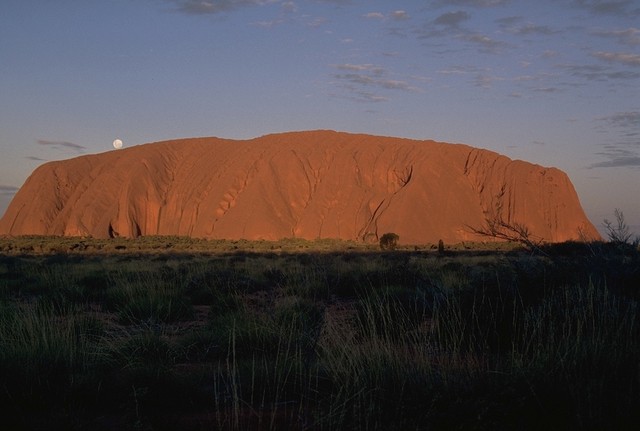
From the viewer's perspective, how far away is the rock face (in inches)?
2697

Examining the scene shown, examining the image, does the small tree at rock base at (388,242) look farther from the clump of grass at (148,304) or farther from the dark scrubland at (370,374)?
the dark scrubland at (370,374)

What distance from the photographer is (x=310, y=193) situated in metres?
74.1

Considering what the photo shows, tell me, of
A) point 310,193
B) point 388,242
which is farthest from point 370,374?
point 310,193

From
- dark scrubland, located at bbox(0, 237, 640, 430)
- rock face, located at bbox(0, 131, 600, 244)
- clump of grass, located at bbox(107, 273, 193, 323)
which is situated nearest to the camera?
dark scrubland, located at bbox(0, 237, 640, 430)

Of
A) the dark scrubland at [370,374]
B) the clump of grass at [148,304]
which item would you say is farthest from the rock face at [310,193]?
the dark scrubland at [370,374]

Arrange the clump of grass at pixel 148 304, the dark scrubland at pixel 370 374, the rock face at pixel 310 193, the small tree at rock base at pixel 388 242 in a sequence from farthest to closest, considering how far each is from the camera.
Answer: the rock face at pixel 310 193 < the small tree at rock base at pixel 388 242 < the clump of grass at pixel 148 304 < the dark scrubland at pixel 370 374

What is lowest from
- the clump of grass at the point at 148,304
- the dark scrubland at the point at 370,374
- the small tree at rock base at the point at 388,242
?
the small tree at rock base at the point at 388,242

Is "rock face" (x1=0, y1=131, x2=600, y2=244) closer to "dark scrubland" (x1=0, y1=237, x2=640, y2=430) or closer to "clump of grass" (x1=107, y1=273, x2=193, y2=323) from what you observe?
"clump of grass" (x1=107, y1=273, x2=193, y2=323)

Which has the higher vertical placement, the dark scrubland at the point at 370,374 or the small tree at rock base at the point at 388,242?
the dark scrubland at the point at 370,374

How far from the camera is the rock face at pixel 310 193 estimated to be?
225 ft

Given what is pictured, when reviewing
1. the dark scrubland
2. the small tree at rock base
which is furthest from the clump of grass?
the small tree at rock base

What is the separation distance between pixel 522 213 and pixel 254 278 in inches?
2383

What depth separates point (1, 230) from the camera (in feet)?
288

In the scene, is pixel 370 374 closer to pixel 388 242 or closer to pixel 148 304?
pixel 148 304
